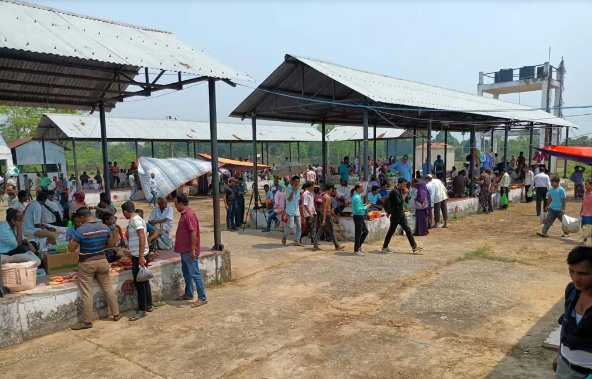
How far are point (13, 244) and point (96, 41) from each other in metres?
3.20

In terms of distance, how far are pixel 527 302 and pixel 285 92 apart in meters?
8.27

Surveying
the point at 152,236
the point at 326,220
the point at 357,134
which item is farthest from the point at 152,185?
the point at 357,134

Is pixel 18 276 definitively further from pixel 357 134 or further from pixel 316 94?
pixel 357 134

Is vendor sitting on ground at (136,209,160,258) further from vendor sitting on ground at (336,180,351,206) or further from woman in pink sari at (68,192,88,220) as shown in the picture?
vendor sitting on ground at (336,180,351,206)

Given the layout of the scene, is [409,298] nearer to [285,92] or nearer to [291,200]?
[291,200]

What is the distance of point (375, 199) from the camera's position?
1146cm

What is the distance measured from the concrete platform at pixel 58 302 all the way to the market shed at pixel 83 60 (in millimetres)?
1150

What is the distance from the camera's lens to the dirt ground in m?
4.24

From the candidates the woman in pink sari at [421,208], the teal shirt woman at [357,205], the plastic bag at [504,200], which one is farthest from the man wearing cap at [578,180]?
the teal shirt woman at [357,205]

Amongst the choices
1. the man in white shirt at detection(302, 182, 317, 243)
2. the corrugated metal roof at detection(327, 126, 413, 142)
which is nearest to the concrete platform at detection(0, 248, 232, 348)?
the man in white shirt at detection(302, 182, 317, 243)

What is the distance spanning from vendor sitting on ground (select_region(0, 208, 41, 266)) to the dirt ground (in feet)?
3.60

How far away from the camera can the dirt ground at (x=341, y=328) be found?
424 centimetres

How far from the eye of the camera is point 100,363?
175 inches

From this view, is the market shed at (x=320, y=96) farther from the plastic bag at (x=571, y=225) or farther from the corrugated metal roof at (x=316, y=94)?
the plastic bag at (x=571, y=225)
